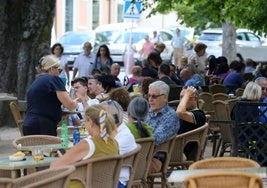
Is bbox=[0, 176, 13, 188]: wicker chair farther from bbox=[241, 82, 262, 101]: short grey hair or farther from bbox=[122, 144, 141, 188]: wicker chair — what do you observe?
bbox=[241, 82, 262, 101]: short grey hair

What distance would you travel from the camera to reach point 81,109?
45.0ft

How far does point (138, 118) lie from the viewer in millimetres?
10359

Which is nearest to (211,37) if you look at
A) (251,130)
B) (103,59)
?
(103,59)

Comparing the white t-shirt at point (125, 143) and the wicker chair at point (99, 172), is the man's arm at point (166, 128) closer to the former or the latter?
the white t-shirt at point (125, 143)

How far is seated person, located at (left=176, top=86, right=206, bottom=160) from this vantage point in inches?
459

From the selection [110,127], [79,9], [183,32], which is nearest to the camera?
[110,127]

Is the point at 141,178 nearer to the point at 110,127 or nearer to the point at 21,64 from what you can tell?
the point at 110,127

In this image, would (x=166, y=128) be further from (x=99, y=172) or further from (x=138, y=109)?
(x=99, y=172)

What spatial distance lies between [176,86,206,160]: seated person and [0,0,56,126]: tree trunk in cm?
869

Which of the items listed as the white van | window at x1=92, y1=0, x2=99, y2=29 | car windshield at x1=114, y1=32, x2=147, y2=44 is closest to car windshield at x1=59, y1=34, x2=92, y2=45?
car windshield at x1=114, y1=32, x2=147, y2=44

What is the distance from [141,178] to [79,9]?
150ft

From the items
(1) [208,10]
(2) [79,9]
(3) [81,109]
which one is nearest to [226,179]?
(3) [81,109]

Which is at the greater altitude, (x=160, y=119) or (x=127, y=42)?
(x=160, y=119)

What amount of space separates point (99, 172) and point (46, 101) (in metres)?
3.34
